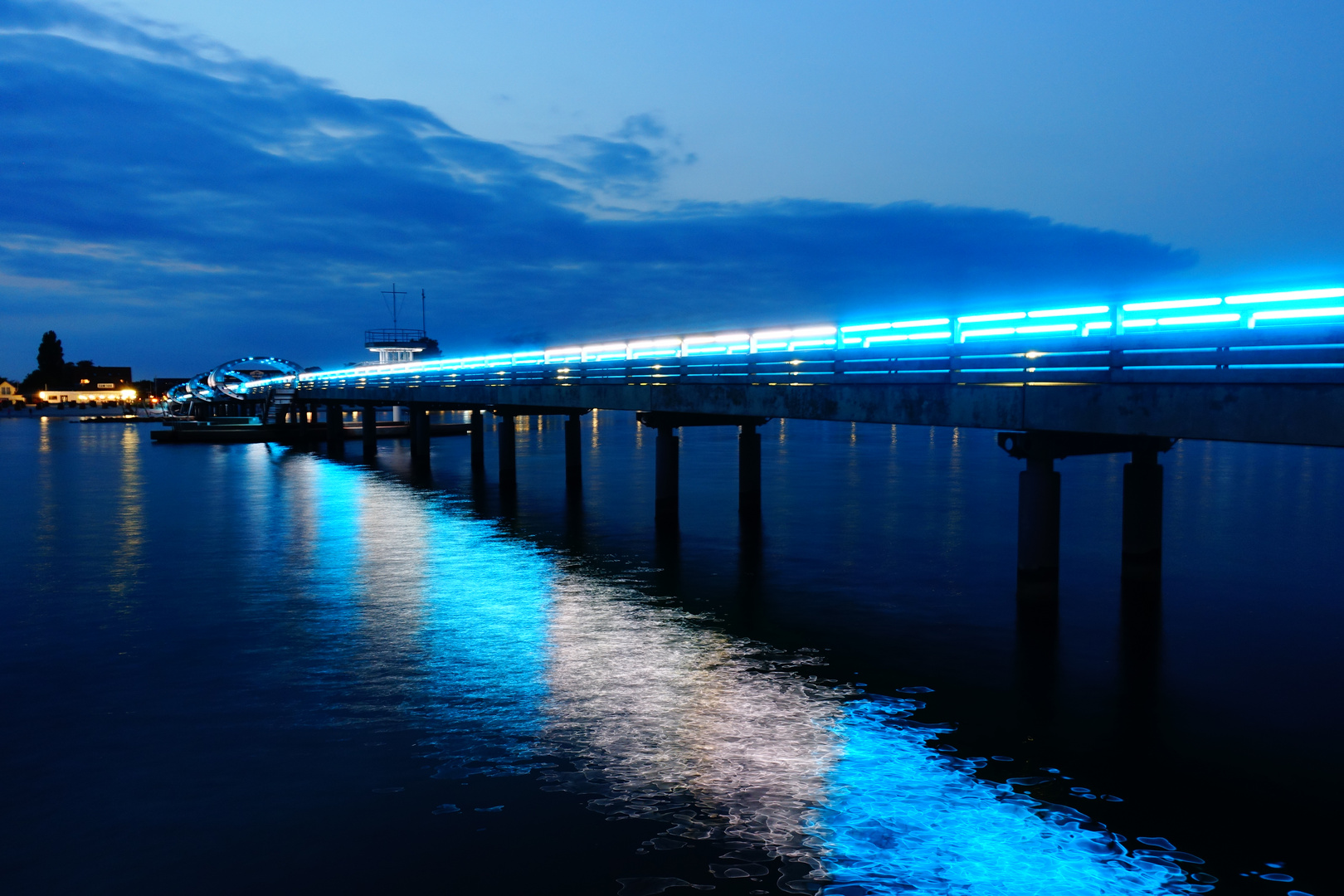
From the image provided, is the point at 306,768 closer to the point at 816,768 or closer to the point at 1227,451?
the point at 816,768

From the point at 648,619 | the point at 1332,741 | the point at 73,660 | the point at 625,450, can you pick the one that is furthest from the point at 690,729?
the point at 625,450

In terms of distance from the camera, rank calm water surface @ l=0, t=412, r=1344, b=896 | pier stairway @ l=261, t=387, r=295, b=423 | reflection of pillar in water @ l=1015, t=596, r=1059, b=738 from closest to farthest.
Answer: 1. calm water surface @ l=0, t=412, r=1344, b=896
2. reflection of pillar in water @ l=1015, t=596, r=1059, b=738
3. pier stairway @ l=261, t=387, r=295, b=423

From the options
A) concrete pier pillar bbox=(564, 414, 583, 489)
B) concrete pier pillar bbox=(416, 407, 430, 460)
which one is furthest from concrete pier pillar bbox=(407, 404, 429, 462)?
concrete pier pillar bbox=(564, 414, 583, 489)

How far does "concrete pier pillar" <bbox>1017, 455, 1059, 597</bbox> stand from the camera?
1752 centimetres

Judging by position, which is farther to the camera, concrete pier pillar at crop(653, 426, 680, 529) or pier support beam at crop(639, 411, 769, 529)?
concrete pier pillar at crop(653, 426, 680, 529)

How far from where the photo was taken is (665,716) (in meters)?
13.2

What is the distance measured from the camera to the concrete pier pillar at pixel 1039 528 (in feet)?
57.5

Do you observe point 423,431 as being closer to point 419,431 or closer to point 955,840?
point 419,431

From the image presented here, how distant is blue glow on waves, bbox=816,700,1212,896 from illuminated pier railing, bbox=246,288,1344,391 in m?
6.66

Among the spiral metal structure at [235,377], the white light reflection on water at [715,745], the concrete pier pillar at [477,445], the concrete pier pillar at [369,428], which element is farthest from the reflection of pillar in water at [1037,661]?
the spiral metal structure at [235,377]

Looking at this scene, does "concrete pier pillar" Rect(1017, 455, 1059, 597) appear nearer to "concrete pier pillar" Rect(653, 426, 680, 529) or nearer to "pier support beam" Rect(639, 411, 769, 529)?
"pier support beam" Rect(639, 411, 769, 529)

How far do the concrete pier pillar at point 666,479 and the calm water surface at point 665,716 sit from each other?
2.58 metres

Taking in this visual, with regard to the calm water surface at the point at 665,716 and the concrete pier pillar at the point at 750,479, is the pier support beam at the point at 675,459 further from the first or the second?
the calm water surface at the point at 665,716

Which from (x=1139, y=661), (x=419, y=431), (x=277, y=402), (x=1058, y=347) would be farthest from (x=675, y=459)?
(x=277, y=402)
